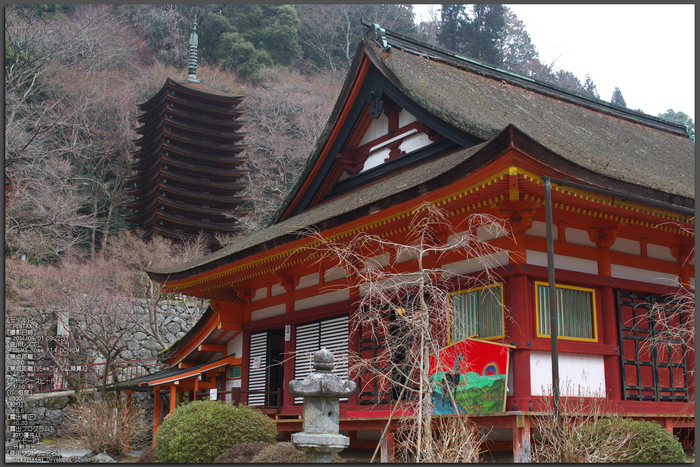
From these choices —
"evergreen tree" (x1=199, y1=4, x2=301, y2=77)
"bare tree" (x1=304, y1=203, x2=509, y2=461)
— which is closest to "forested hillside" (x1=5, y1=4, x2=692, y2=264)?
"evergreen tree" (x1=199, y1=4, x2=301, y2=77)

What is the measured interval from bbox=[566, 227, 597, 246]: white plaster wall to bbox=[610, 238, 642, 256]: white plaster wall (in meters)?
0.49

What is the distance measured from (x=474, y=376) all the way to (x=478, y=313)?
888 millimetres

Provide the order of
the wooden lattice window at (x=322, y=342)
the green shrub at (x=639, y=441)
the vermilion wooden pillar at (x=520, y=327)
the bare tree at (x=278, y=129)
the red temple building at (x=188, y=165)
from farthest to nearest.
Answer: the bare tree at (x=278, y=129) < the red temple building at (x=188, y=165) < the wooden lattice window at (x=322, y=342) < the vermilion wooden pillar at (x=520, y=327) < the green shrub at (x=639, y=441)

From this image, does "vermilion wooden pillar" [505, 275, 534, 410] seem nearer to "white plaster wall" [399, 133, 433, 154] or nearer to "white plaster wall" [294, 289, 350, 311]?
"white plaster wall" [294, 289, 350, 311]

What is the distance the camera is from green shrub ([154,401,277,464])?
368 inches

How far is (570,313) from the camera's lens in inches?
353

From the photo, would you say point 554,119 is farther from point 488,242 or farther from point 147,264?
point 147,264

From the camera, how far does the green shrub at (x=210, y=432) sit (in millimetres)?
9352

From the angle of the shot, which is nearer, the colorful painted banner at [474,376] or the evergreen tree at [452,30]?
the colorful painted banner at [474,376]

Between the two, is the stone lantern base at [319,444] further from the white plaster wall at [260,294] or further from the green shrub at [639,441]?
the white plaster wall at [260,294]

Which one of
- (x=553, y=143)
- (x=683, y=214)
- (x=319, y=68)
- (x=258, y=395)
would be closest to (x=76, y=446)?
(x=258, y=395)

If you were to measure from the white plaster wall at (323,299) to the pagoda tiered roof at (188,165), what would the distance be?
2246 centimetres

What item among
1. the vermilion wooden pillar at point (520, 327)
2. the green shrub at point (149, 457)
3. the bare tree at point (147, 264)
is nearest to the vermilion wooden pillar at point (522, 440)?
the vermilion wooden pillar at point (520, 327)

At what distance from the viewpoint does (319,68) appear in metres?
50.5
